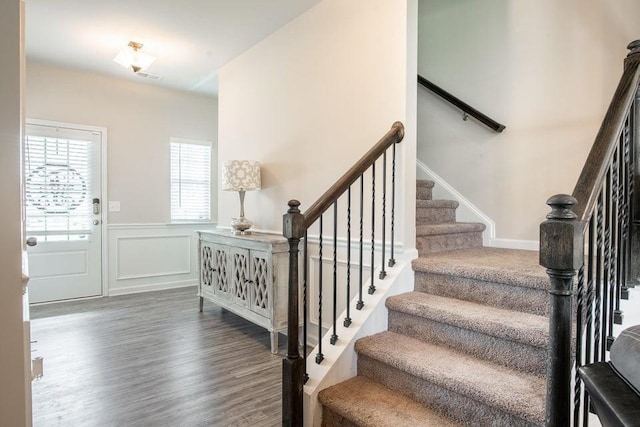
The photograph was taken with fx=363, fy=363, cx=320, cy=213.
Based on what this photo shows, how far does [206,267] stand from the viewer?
12.7ft

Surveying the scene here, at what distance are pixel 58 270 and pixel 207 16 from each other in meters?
3.48

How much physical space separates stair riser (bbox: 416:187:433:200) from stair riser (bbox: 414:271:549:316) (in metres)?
1.16

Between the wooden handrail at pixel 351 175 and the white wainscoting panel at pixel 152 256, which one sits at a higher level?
the wooden handrail at pixel 351 175

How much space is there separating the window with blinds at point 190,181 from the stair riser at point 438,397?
414 cm

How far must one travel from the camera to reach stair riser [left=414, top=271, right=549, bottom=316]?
1771 mm

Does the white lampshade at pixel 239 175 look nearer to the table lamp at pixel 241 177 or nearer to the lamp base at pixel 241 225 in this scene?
the table lamp at pixel 241 177

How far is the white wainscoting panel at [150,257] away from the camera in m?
4.80

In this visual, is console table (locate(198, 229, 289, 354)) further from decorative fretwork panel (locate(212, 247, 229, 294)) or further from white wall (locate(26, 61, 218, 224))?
white wall (locate(26, 61, 218, 224))

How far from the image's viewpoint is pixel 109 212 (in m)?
4.75

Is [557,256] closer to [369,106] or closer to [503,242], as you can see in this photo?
[369,106]

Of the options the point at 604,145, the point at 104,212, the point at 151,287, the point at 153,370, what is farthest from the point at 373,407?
the point at 104,212

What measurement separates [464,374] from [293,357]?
770 millimetres

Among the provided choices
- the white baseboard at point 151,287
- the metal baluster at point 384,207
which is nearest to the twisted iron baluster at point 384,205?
the metal baluster at point 384,207

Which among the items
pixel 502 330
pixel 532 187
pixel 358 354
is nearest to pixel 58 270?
pixel 358 354
